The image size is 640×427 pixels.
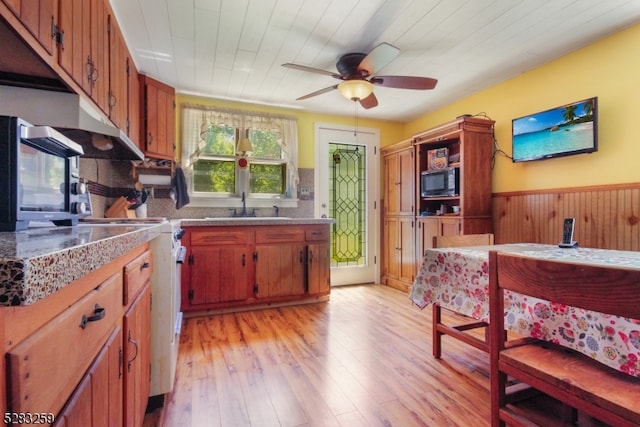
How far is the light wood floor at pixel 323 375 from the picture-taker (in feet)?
4.97

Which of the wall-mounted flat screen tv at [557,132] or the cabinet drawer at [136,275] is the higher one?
the wall-mounted flat screen tv at [557,132]

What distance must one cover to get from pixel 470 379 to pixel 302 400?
1.01 metres

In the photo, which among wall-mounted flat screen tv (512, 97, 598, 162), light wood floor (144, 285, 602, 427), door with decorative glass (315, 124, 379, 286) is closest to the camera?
light wood floor (144, 285, 602, 427)

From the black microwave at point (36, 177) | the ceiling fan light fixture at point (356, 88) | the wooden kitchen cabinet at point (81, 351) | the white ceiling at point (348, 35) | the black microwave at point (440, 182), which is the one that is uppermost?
the white ceiling at point (348, 35)

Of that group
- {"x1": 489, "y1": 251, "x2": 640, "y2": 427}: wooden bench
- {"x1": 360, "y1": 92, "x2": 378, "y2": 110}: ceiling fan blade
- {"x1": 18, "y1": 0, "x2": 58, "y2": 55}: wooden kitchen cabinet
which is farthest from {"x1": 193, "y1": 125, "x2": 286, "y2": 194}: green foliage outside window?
{"x1": 489, "y1": 251, "x2": 640, "y2": 427}: wooden bench

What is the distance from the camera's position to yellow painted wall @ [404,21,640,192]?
7.31ft

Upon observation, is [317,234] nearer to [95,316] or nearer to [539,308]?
[539,308]

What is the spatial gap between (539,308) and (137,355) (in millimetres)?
1690

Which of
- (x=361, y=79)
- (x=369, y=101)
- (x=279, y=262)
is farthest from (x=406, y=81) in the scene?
(x=279, y=262)

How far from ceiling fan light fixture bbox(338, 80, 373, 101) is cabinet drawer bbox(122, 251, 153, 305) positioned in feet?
6.26

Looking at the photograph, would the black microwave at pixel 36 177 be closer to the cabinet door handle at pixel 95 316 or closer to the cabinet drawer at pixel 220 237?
the cabinet door handle at pixel 95 316

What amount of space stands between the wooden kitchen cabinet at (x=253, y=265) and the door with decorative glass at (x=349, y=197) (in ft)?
2.76

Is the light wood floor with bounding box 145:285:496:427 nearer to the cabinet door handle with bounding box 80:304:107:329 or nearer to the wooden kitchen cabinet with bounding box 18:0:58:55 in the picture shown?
the cabinet door handle with bounding box 80:304:107:329

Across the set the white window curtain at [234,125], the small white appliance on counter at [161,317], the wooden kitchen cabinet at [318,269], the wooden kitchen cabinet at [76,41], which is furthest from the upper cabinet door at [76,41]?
the wooden kitchen cabinet at [318,269]
